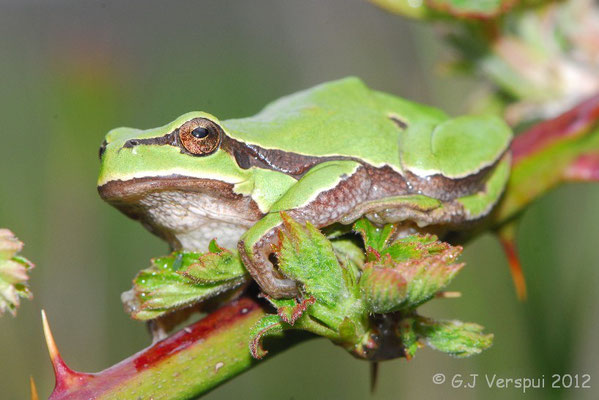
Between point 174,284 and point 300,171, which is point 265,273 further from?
point 300,171

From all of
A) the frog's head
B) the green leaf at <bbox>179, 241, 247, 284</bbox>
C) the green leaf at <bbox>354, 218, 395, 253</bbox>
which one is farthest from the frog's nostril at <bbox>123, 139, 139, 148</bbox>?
the green leaf at <bbox>354, 218, 395, 253</bbox>

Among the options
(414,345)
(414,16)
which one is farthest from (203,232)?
(414,16)

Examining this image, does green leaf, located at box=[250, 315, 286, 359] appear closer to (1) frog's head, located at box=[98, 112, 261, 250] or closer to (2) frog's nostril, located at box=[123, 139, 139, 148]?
(1) frog's head, located at box=[98, 112, 261, 250]

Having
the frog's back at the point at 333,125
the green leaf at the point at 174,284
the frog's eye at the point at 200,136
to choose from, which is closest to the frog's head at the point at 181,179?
the frog's eye at the point at 200,136

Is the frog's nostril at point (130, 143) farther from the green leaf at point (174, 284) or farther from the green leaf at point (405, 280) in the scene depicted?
the green leaf at point (405, 280)

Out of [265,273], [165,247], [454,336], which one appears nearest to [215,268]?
[265,273]

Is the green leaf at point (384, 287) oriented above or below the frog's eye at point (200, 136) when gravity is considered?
below

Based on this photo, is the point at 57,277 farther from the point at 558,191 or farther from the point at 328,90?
the point at 558,191
